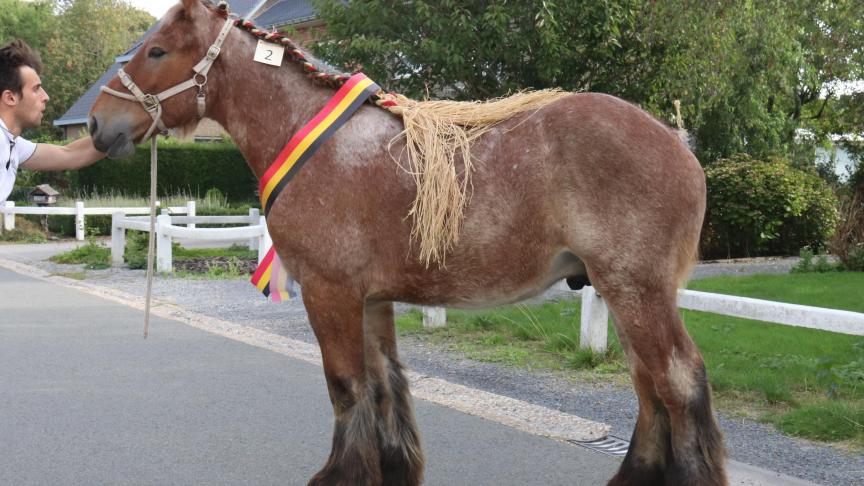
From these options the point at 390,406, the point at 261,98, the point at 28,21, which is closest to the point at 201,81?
the point at 261,98

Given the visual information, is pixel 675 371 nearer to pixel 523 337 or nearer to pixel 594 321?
pixel 594 321

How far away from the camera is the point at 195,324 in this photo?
866 centimetres

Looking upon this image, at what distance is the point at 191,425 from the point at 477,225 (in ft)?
8.58

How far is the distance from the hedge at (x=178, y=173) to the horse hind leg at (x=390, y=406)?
2073 cm

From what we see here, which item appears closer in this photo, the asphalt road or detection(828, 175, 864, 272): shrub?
the asphalt road

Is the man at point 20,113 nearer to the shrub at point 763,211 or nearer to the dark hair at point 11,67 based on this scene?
the dark hair at point 11,67

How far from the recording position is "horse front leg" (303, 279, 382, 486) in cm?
346

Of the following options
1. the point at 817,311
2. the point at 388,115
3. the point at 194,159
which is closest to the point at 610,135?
the point at 388,115

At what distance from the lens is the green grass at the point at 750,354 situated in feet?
16.8

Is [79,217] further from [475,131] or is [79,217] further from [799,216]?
[475,131]

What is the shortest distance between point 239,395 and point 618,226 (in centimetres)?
343

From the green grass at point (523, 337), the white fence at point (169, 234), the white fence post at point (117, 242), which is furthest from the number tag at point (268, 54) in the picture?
the white fence post at point (117, 242)

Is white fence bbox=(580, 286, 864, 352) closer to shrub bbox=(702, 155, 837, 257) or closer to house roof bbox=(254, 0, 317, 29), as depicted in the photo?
shrub bbox=(702, 155, 837, 257)

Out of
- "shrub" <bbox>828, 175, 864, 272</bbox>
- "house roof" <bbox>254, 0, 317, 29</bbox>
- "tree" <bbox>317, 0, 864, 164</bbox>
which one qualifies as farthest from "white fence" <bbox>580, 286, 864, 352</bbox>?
"house roof" <bbox>254, 0, 317, 29</bbox>
